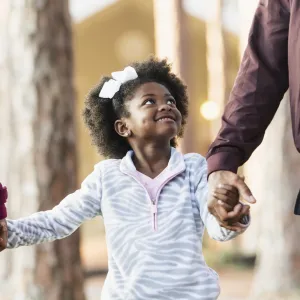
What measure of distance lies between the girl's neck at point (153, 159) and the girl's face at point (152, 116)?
3 cm

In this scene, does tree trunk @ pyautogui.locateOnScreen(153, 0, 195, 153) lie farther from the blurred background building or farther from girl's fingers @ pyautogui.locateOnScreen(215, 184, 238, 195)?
girl's fingers @ pyautogui.locateOnScreen(215, 184, 238, 195)

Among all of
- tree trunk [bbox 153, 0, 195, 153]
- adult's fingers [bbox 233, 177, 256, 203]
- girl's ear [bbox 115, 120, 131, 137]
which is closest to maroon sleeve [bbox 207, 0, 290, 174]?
adult's fingers [bbox 233, 177, 256, 203]

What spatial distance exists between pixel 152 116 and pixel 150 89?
11 cm

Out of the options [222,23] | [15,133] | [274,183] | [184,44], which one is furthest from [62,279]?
[222,23]

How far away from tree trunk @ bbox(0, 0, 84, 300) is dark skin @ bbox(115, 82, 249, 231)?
7.15 feet

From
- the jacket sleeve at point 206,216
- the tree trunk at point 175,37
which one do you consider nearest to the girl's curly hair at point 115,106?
the jacket sleeve at point 206,216

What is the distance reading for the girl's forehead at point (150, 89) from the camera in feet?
7.14

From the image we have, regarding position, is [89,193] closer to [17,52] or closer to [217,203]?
[217,203]

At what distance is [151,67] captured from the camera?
231 cm

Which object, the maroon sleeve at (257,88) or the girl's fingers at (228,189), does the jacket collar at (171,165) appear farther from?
the girl's fingers at (228,189)

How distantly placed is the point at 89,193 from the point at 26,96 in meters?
2.40

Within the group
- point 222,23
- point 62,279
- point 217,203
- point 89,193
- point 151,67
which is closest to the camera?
point 217,203

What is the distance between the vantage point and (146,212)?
6.62ft

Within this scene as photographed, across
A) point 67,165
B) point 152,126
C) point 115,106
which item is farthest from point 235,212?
point 67,165
